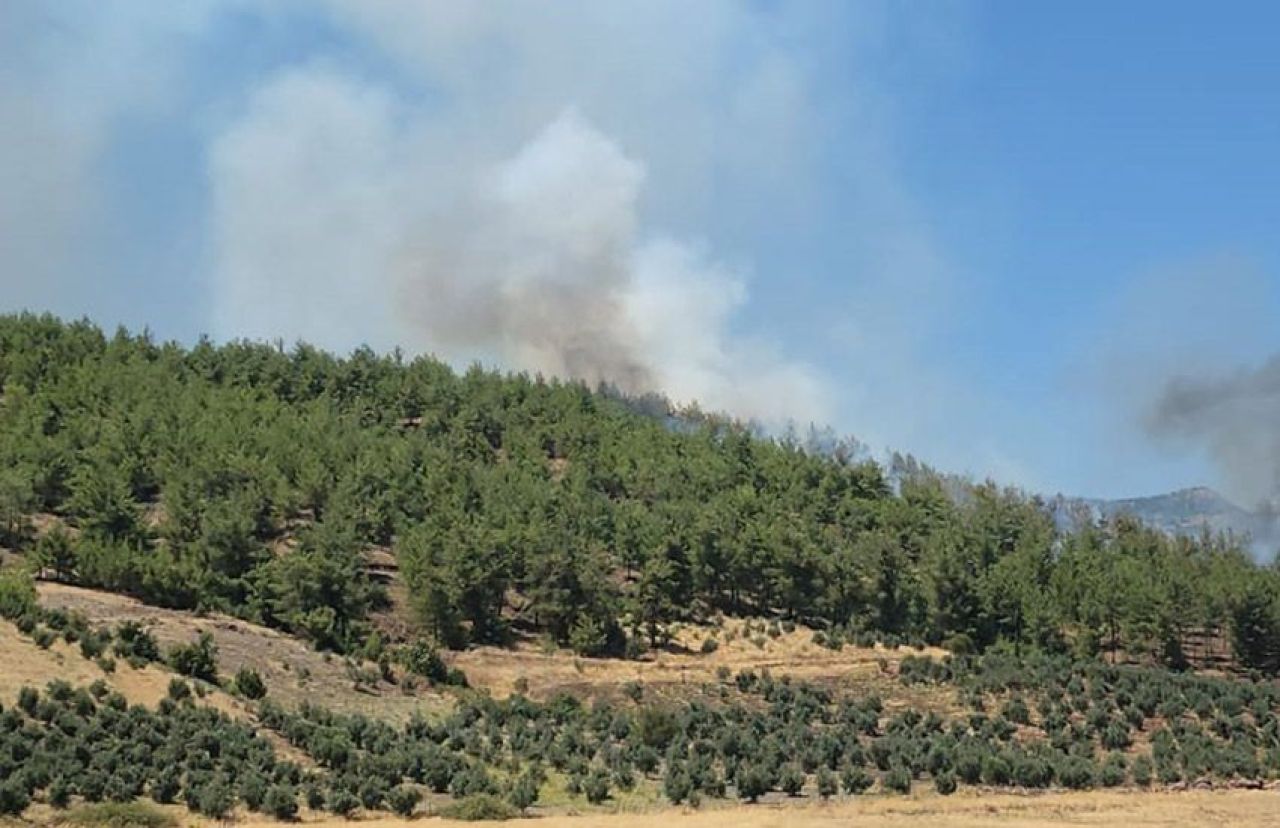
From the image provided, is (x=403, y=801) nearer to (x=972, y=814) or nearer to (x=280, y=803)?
(x=280, y=803)

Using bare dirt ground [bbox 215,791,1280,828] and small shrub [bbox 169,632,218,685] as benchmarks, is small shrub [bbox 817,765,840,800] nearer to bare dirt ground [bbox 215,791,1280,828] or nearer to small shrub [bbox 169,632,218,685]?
bare dirt ground [bbox 215,791,1280,828]

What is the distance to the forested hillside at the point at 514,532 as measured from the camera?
68.6 m

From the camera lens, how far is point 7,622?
4428cm

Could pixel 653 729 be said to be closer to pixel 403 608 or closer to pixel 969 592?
pixel 403 608

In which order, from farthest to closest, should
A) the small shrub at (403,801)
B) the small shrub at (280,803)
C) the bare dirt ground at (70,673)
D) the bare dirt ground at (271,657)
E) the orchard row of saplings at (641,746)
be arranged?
1. the bare dirt ground at (271,657)
2. the bare dirt ground at (70,673)
3. the orchard row of saplings at (641,746)
4. the small shrub at (403,801)
5. the small shrub at (280,803)

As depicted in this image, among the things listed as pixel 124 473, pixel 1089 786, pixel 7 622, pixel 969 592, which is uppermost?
pixel 124 473

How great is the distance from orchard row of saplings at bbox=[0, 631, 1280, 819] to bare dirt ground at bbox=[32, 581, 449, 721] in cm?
310

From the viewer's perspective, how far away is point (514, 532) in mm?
75562

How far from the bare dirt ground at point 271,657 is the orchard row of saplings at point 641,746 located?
310 centimetres

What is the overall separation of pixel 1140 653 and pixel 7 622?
213 feet

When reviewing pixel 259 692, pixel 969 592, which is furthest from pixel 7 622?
pixel 969 592

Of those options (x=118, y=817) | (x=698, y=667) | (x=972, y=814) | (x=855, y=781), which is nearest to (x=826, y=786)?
(x=855, y=781)

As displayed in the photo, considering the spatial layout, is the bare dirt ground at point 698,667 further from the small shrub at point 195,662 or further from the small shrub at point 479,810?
the small shrub at point 479,810

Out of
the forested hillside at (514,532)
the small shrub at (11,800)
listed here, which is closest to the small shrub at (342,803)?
the small shrub at (11,800)
